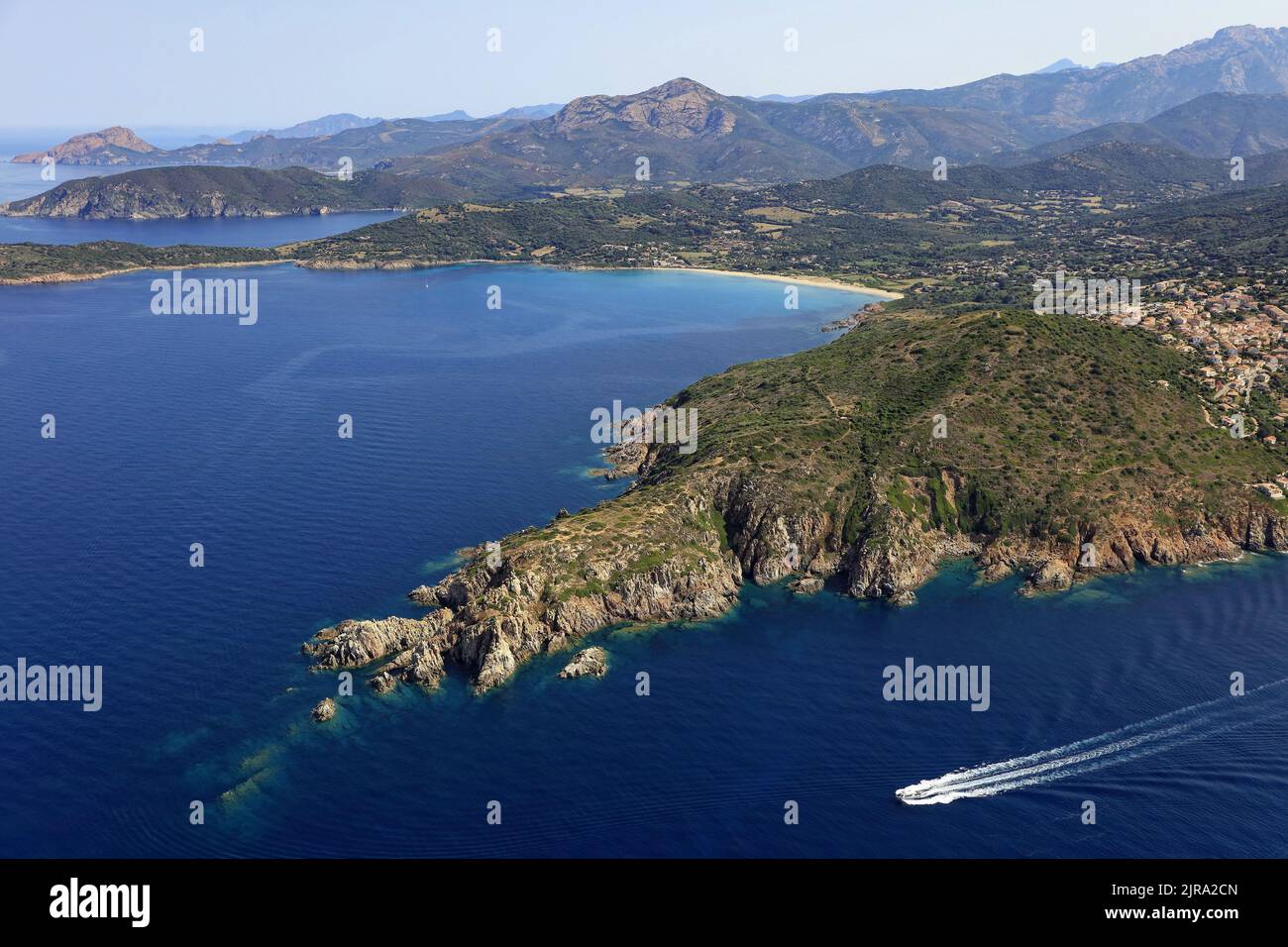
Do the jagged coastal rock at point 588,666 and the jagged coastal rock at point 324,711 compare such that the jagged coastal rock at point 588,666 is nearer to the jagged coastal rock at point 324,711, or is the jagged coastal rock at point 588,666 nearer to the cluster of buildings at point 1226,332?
the jagged coastal rock at point 324,711

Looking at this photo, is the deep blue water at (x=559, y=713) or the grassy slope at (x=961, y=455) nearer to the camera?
the deep blue water at (x=559, y=713)

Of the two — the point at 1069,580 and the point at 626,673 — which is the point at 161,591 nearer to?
the point at 626,673

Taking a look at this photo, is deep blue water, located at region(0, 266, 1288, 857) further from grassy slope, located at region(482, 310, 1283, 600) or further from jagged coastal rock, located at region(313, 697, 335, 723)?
grassy slope, located at region(482, 310, 1283, 600)

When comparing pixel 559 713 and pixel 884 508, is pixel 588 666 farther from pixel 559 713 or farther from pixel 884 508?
pixel 884 508

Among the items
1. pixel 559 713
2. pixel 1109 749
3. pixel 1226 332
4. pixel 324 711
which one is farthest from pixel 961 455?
pixel 324 711

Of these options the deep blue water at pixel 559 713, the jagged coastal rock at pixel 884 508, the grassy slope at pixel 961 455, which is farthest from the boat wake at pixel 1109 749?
the grassy slope at pixel 961 455

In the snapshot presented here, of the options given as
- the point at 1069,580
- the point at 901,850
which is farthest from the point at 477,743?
the point at 1069,580

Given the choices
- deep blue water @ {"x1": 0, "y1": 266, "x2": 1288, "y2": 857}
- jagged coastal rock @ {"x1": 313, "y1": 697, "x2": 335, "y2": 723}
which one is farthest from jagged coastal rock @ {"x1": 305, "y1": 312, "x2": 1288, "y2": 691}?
jagged coastal rock @ {"x1": 313, "y1": 697, "x2": 335, "y2": 723}
